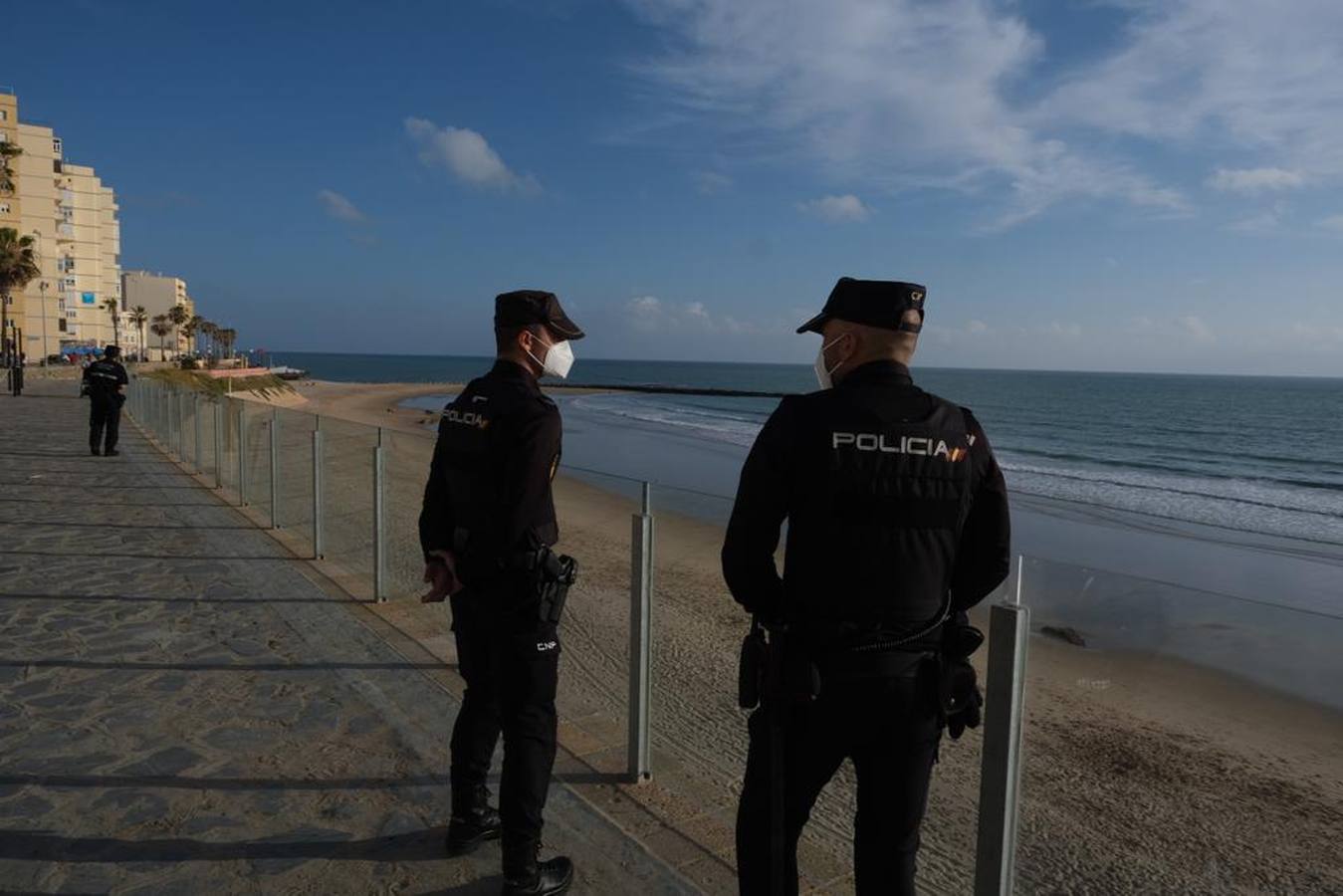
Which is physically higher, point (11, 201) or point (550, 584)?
point (11, 201)

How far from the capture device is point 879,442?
6.79ft

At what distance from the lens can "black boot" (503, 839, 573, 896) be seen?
283 cm

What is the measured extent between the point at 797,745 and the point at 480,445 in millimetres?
1361

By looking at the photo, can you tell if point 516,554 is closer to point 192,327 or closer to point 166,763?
point 166,763

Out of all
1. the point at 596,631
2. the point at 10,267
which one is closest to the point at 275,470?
the point at 596,631

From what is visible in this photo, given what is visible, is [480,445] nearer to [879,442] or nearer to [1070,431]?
[879,442]

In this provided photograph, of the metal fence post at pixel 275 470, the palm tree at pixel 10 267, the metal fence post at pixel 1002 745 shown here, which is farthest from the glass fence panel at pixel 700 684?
the palm tree at pixel 10 267

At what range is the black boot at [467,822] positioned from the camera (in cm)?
316

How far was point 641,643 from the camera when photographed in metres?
3.86

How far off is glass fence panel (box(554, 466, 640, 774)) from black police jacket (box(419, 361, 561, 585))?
1086mm

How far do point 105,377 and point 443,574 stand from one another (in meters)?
14.1

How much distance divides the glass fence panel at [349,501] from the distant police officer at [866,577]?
201 inches

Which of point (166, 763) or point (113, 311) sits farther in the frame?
point (113, 311)

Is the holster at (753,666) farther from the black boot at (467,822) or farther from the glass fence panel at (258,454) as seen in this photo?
the glass fence panel at (258,454)
